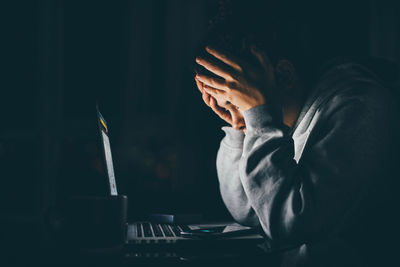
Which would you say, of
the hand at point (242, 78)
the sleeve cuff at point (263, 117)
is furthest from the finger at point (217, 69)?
the sleeve cuff at point (263, 117)

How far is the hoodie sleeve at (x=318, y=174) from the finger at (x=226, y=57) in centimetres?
22

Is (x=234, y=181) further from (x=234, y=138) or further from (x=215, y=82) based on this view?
(x=215, y=82)

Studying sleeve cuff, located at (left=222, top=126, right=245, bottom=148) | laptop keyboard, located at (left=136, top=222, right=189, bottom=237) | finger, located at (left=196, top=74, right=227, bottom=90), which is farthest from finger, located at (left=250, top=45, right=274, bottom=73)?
laptop keyboard, located at (left=136, top=222, right=189, bottom=237)

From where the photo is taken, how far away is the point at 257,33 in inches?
41.6

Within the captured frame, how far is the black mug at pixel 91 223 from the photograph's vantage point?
72 centimetres

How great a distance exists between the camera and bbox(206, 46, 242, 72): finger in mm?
919

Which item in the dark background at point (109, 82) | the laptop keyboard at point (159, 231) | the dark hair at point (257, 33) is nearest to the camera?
the laptop keyboard at point (159, 231)

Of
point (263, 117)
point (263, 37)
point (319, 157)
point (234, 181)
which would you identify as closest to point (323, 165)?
point (319, 157)

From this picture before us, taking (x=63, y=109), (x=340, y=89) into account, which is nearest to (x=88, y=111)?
(x=63, y=109)

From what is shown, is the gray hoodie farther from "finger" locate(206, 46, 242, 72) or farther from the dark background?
the dark background

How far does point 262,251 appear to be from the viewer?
0.73 metres

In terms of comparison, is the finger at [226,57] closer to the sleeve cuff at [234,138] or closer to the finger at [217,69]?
the finger at [217,69]

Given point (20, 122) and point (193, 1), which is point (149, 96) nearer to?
point (193, 1)

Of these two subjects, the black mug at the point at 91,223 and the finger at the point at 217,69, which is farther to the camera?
the finger at the point at 217,69
